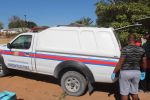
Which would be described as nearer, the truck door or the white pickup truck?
the white pickup truck

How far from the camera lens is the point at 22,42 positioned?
895 cm

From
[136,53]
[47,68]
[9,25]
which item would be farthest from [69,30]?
[9,25]

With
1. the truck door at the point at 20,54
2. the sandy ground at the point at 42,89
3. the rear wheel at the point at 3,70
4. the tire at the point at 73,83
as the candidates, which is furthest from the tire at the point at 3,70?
the tire at the point at 73,83

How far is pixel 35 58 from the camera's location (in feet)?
27.6

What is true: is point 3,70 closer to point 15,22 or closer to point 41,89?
point 41,89

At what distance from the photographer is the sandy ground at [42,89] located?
7580mm

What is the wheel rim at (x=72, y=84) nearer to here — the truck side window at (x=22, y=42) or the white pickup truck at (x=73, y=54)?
the white pickup truck at (x=73, y=54)

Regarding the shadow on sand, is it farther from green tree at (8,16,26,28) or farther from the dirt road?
green tree at (8,16,26,28)

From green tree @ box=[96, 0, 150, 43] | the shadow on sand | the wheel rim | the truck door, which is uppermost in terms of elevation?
green tree @ box=[96, 0, 150, 43]

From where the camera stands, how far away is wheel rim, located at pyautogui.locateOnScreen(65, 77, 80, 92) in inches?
298

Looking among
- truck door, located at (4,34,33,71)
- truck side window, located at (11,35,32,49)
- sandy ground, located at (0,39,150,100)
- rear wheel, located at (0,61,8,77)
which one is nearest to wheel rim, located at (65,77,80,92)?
sandy ground, located at (0,39,150,100)

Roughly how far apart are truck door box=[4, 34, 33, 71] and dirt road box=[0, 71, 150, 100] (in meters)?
0.56

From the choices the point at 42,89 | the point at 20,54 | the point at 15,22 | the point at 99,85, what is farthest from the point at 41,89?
the point at 15,22

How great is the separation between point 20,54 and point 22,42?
0.41 metres
